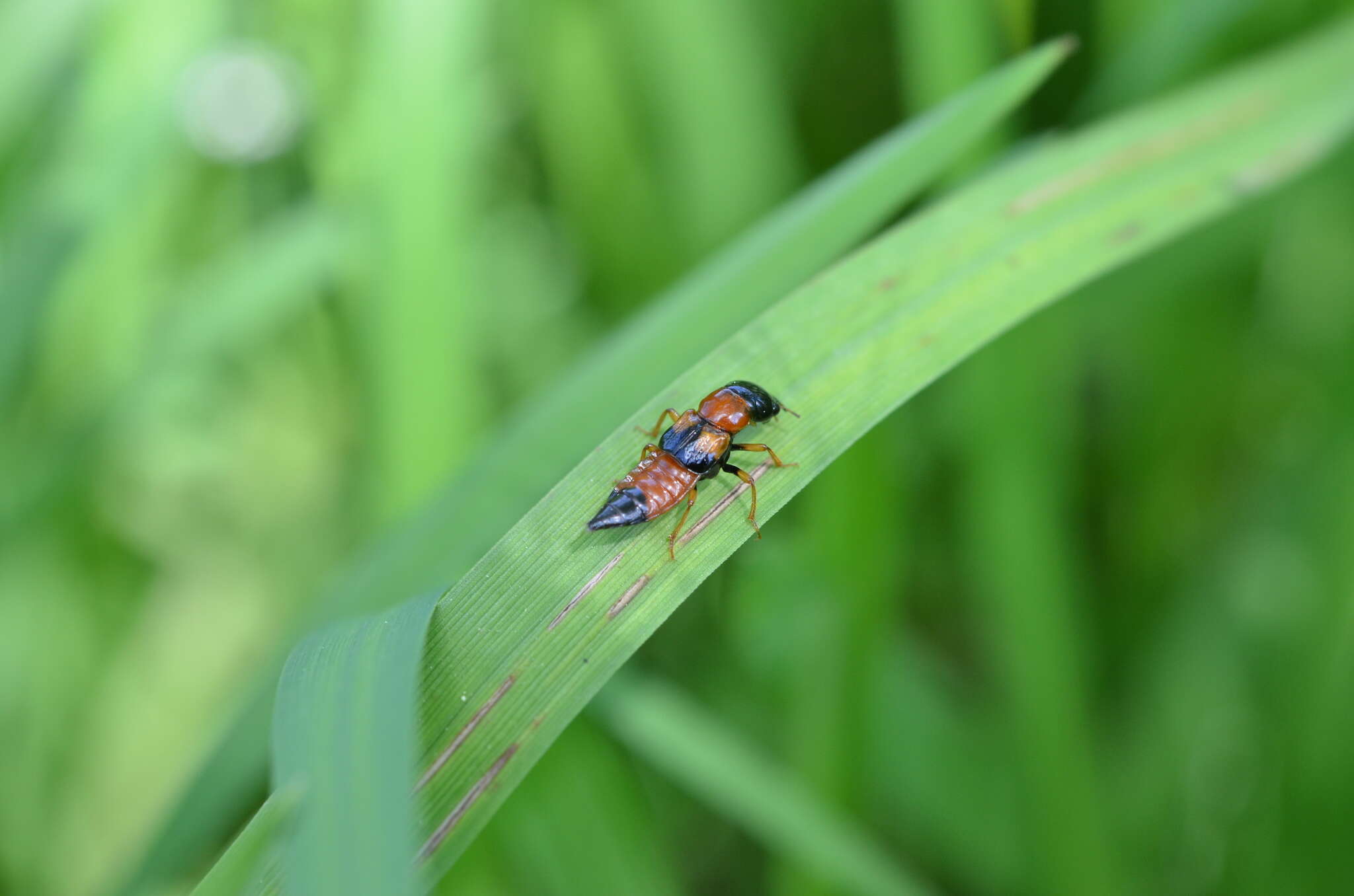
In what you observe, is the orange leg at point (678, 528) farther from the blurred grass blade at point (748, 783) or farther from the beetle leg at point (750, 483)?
the blurred grass blade at point (748, 783)

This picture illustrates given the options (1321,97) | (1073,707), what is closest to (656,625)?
(1073,707)

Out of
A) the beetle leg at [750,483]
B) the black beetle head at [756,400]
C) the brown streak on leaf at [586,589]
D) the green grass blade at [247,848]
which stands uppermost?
the black beetle head at [756,400]

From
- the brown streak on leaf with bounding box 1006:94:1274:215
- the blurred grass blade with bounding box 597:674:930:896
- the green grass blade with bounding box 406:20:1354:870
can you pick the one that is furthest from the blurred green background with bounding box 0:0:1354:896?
the brown streak on leaf with bounding box 1006:94:1274:215

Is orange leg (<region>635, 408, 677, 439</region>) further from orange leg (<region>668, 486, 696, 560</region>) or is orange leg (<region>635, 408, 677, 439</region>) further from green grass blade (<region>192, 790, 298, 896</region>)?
green grass blade (<region>192, 790, 298, 896</region>)

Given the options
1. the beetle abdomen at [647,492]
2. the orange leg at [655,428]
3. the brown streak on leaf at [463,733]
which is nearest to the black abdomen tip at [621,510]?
the beetle abdomen at [647,492]

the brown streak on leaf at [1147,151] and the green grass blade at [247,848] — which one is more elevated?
the brown streak on leaf at [1147,151]
